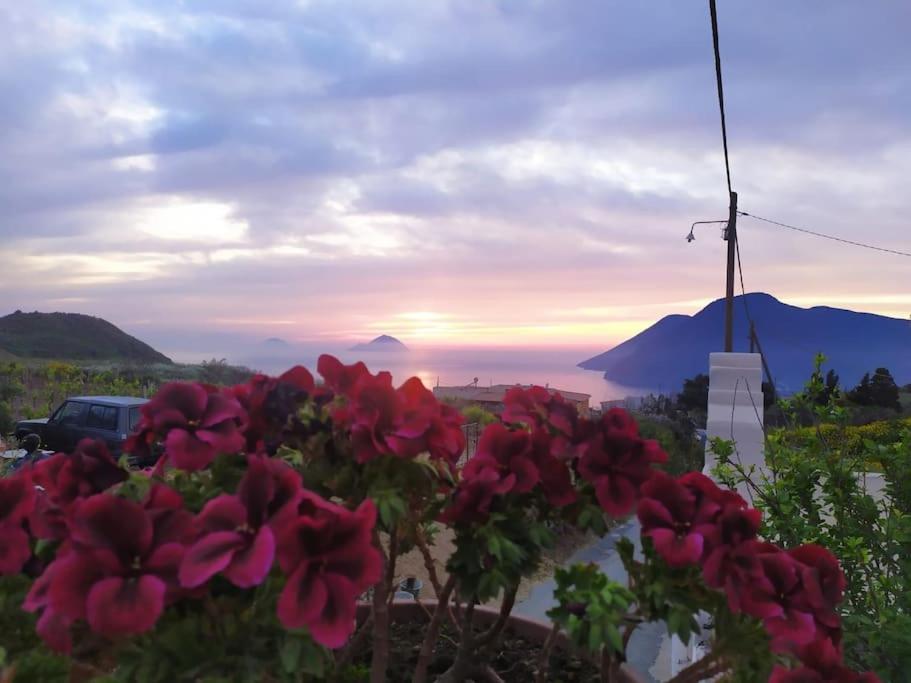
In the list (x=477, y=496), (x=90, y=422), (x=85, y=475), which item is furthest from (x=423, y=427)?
(x=90, y=422)

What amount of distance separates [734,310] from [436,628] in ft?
38.4

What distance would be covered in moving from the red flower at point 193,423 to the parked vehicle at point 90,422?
8.69 m

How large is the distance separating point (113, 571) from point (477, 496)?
522mm

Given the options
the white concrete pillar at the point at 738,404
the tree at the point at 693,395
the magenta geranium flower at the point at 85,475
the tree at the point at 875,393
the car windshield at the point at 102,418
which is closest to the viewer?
the magenta geranium flower at the point at 85,475

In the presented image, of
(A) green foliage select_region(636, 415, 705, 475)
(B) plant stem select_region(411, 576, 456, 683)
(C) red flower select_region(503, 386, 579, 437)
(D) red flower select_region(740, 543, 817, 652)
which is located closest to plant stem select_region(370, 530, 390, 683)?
(B) plant stem select_region(411, 576, 456, 683)

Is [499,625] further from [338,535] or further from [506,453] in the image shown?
[338,535]

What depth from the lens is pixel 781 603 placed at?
1.04 m

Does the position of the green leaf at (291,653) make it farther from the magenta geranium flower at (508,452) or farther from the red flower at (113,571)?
the magenta geranium flower at (508,452)

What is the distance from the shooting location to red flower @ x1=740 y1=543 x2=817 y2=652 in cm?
100

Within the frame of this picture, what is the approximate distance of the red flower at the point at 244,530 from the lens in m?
0.79

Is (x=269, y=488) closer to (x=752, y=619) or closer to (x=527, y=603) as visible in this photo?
(x=752, y=619)

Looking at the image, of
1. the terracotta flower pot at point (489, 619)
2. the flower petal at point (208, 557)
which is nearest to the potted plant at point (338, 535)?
the flower petal at point (208, 557)

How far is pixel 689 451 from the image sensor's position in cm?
1114

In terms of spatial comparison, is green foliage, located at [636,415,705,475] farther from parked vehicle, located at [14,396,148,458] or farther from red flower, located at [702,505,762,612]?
red flower, located at [702,505,762,612]
